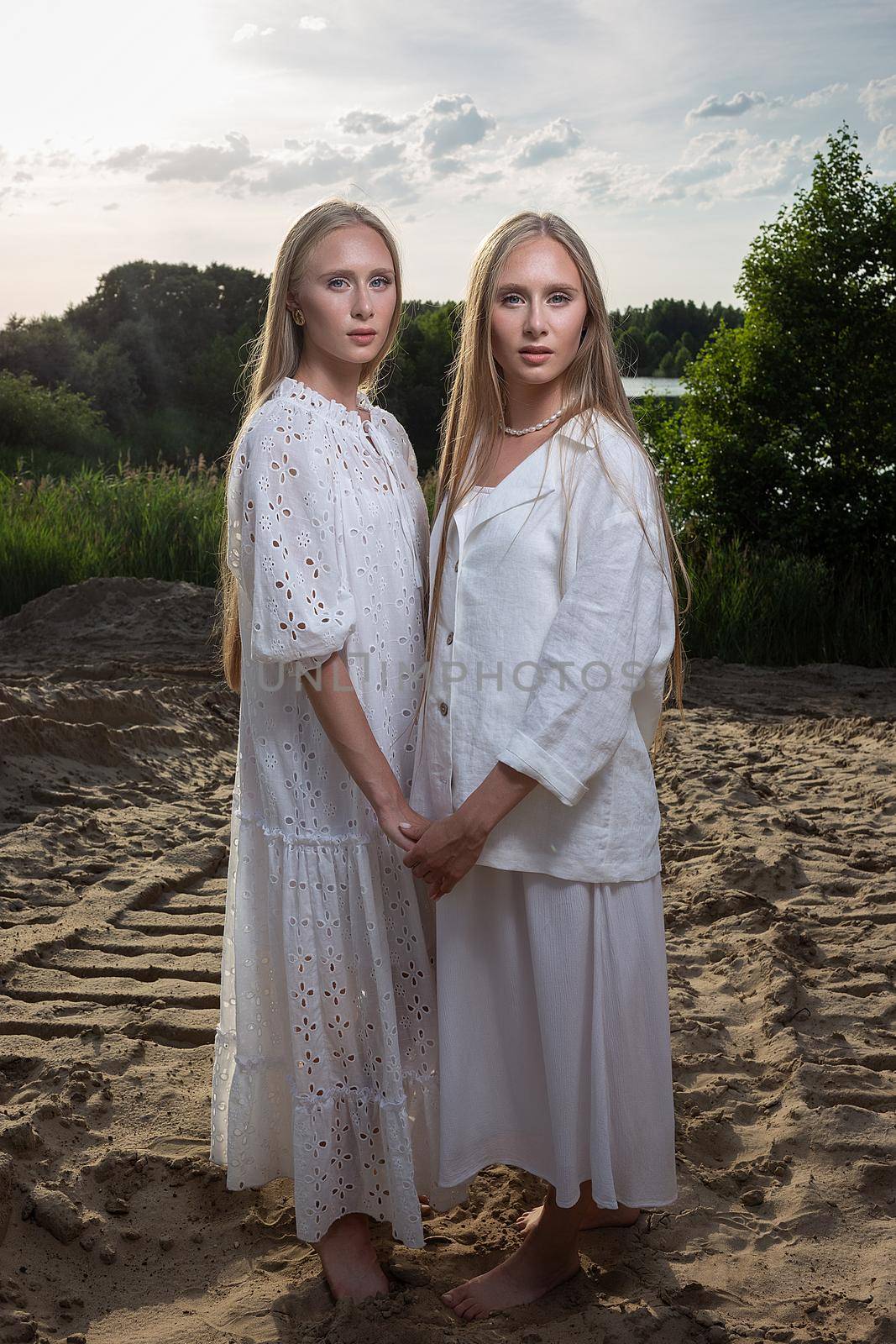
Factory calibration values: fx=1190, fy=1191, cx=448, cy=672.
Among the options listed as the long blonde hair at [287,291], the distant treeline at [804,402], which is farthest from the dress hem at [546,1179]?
the distant treeline at [804,402]

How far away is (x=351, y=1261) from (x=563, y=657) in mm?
1251

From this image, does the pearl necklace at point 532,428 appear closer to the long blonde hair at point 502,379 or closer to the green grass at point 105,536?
the long blonde hair at point 502,379

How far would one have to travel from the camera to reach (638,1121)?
2.11m

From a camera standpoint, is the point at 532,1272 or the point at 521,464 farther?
the point at 532,1272

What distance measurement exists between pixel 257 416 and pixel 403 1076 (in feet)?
4.11

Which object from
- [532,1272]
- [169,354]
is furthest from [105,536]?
[169,354]

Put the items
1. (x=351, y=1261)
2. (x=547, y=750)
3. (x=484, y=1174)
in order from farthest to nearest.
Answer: (x=484, y=1174) < (x=351, y=1261) < (x=547, y=750)

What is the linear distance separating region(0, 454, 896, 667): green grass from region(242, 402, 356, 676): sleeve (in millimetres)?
6970

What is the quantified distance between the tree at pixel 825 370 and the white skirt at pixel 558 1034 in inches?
300

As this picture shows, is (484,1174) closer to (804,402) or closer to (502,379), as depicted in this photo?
(502,379)

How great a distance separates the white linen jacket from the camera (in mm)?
1925

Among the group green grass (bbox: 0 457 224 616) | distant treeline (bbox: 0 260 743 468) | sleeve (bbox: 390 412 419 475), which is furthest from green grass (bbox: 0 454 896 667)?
distant treeline (bbox: 0 260 743 468)

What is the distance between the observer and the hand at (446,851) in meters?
1.95

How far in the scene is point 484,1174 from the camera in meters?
2.72
